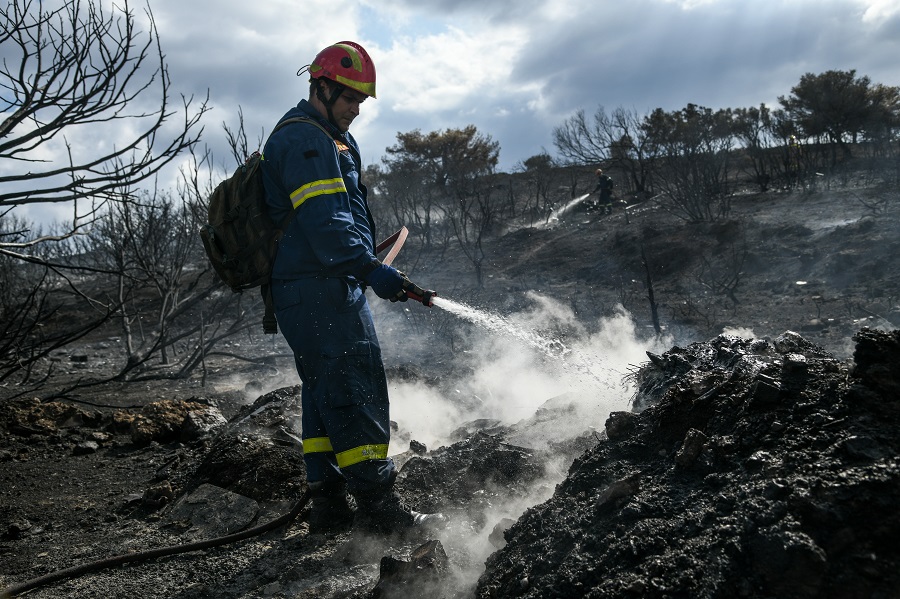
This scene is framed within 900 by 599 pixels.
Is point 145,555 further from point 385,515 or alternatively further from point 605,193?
point 605,193

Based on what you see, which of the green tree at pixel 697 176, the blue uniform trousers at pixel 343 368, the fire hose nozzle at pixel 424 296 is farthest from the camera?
the green tree at pixel 697 176

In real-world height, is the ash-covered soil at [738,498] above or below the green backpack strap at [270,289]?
below

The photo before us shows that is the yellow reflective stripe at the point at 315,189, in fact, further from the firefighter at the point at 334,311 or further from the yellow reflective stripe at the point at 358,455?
the yellow reflective stripe at the point at 358,455

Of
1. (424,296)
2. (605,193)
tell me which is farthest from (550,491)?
(605,193)

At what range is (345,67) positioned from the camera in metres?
2.95

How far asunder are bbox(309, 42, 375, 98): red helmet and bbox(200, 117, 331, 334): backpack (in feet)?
0.89

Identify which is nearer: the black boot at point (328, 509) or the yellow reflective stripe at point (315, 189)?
the yellow reflective stripe at point (315, 189)

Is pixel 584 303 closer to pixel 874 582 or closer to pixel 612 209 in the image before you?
pixel 612 209

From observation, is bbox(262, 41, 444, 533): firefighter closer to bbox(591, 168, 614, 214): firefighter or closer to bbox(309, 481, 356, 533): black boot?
bbox(309, 481, 356, 533): black boot

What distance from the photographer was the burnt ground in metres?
1.54

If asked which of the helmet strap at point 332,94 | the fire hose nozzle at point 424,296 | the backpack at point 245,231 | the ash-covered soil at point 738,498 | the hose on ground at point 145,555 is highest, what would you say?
the helmet strap at point 332,94

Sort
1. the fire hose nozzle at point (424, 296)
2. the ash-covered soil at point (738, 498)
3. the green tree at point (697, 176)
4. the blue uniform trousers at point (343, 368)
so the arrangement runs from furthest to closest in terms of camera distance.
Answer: the green tree at point (697, 176) < the fire hose nozzle at point (424, 296) < the blue uniform trousers at point (343, 368) < the ash-covered soil at point (738, 498)

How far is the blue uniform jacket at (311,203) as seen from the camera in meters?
2.66

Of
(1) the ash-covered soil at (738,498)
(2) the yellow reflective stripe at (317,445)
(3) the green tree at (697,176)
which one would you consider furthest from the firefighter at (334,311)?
(3) the green tree at (697,176)
